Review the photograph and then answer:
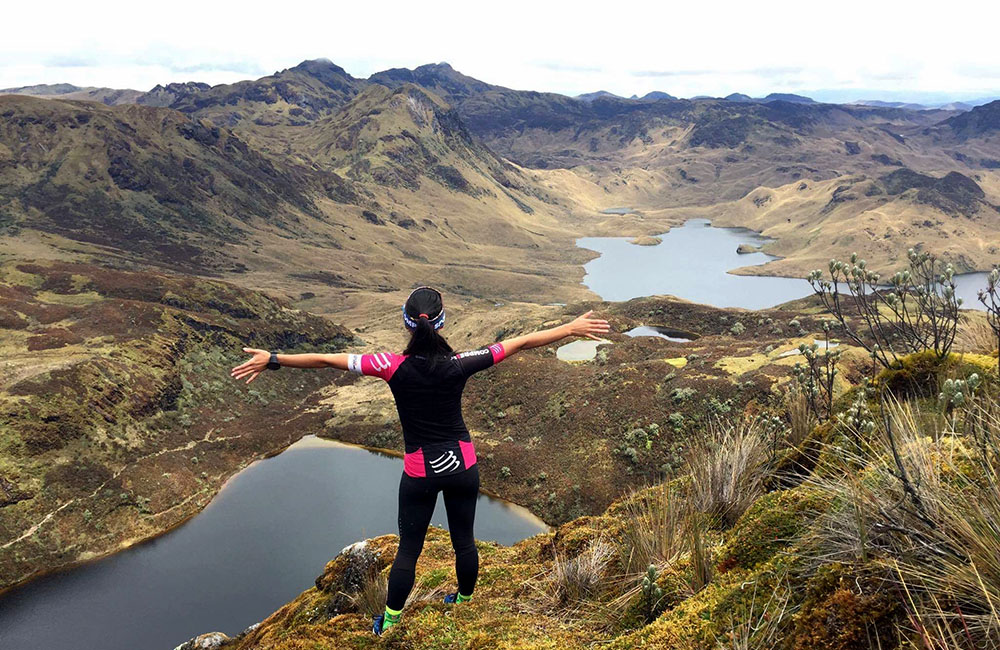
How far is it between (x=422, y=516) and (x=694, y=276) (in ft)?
480

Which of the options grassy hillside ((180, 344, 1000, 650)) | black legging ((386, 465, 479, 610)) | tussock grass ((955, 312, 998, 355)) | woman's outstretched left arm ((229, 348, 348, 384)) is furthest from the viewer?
tussock grass ((955, 312, 998, 355))

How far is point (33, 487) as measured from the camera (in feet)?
103

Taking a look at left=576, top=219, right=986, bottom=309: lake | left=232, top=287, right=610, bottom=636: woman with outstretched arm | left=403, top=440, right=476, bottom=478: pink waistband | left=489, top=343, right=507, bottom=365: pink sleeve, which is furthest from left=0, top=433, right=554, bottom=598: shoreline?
left=576, top=219, right=986, bottom=309: lake

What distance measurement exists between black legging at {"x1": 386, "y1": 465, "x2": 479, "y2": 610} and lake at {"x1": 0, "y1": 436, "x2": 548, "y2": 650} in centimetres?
1918

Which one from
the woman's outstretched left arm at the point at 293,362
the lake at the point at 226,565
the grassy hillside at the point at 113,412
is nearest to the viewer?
the woman's outstretched left arm at the point at 293,362

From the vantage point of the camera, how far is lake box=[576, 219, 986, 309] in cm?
12073

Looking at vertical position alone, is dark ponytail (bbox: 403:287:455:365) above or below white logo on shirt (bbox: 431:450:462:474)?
above

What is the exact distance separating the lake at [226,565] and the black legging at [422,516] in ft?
62.9

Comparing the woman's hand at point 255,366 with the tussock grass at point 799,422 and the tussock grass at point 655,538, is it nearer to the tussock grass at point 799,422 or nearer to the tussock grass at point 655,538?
the tussock grass at point 655,538

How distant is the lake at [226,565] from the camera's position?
2516cm

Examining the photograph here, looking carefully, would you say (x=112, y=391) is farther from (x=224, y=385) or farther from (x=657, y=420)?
(x=657, y=420)

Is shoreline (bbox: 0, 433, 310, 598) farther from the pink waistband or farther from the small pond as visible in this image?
the small pond

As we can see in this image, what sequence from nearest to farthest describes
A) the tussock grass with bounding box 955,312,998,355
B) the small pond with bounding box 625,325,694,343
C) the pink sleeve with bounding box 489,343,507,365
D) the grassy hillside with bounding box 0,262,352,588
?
the pink sleeve with bounding box 489,343,507,365 → the tussock grass with bounding box 955,312,998,355 → the grassy hillside with bounding box 0,262,352,588 → the small pond with bounding box 625,325,694,343

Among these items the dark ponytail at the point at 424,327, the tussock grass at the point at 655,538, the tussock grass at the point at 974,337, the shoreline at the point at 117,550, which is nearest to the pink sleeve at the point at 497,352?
the dark ponytail at the point at 424,327
